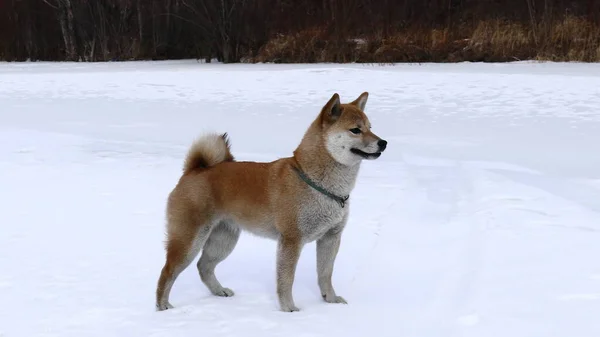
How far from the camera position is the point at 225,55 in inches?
858

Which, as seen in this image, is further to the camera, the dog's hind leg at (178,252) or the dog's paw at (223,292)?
the dog's paw at (223,292)

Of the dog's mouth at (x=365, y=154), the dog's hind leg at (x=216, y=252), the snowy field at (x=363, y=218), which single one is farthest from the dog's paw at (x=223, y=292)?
the dog's mouth at (x=365, y=154)

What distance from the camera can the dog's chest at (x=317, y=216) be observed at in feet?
12.6

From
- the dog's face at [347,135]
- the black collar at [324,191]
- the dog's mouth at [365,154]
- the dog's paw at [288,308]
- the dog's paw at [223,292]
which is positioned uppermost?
the dog's face at [347,135]

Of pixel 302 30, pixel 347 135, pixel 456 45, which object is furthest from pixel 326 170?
pixel 302 30

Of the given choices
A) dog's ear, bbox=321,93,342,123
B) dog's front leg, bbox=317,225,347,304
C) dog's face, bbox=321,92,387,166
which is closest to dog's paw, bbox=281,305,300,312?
dog's front leg, bbox=317,225,347,304

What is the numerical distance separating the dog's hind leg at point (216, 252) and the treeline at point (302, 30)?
15.0 metres

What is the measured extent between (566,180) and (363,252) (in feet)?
11.2

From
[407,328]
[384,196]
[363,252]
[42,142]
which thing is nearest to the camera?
[407,328]

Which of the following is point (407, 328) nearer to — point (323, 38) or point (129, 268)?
point (129, 268)

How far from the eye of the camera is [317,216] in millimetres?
3844

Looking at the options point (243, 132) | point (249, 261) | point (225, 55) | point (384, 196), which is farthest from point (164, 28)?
point (249, 261)

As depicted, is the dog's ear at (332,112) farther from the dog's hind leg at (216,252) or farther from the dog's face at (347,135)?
the dog's hind leg at (216,252)

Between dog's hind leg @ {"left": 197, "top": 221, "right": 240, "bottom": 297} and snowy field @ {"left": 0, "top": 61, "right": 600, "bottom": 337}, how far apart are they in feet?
0.41
